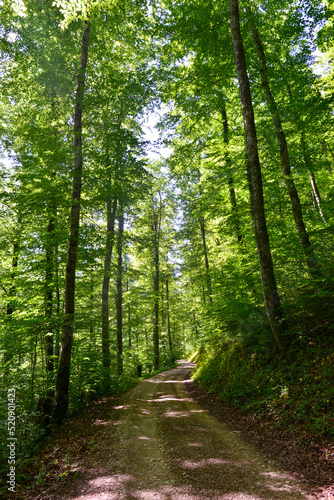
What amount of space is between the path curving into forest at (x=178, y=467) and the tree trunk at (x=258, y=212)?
325 cm

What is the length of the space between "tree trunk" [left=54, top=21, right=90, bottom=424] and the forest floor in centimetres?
111

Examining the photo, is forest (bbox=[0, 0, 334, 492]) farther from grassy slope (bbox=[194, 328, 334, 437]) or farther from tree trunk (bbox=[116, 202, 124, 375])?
tree trunk (bbox=[116, 202, 124, 375])

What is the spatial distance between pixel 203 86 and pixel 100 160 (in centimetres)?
498

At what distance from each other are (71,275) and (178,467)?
6.97m

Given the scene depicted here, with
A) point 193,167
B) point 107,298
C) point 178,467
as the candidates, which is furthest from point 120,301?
point 178,467

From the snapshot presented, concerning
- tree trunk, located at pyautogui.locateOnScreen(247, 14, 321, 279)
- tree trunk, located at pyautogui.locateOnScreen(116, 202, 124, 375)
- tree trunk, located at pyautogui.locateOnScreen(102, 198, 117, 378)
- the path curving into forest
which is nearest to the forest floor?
the path curving into forest

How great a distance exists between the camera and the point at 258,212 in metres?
7.81

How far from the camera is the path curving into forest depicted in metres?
3.84

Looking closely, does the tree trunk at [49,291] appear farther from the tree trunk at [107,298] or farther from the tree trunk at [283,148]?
the tree trunk at [283,148]

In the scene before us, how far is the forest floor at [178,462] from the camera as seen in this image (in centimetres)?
387

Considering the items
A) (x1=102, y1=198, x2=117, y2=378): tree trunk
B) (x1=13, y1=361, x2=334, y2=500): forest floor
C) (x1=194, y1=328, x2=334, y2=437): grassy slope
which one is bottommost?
(x1=13, y1=361, x2=334, y2=500): forest floor

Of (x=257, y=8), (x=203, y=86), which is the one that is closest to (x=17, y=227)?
(x=203, y=86)

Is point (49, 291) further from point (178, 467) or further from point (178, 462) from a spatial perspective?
point (178, 467)

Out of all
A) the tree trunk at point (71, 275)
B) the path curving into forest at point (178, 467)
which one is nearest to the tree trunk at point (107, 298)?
the tree trunk at point (71, 275)
